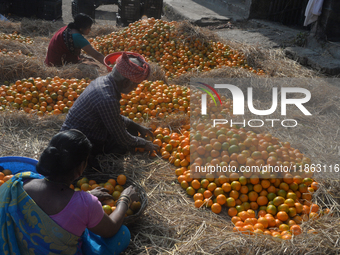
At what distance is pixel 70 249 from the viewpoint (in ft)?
7.43

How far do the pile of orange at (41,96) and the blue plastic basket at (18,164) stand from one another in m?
1.88

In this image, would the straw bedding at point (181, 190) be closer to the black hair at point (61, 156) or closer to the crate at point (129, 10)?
the black hair at point (61, 156)

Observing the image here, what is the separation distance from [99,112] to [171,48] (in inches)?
196

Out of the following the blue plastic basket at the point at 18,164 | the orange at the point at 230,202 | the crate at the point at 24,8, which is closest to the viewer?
the blue plastic basket at the point at 18,164

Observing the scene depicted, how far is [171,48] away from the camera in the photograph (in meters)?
8.05

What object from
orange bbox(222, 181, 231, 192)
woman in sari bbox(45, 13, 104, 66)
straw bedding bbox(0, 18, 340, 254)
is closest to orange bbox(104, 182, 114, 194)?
straw bedding bbox(0, 18, 340, 254)

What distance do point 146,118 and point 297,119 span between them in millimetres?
2542

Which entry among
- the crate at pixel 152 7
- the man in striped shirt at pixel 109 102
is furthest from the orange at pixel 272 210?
the crate at pixel 152 7

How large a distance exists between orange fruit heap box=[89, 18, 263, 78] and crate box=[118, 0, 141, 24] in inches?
94.9

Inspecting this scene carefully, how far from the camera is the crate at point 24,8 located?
41.0 ft

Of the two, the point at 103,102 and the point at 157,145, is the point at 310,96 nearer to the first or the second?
the point at 157,145

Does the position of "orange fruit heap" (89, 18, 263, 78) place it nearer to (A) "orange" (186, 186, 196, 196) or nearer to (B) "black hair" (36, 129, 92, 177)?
(A) "orange" (186, 186, 196, 196)

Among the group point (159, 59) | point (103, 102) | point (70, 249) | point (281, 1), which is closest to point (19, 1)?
point (159, 59)

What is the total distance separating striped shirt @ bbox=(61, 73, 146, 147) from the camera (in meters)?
3.52
